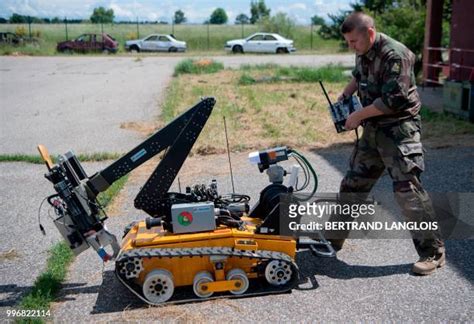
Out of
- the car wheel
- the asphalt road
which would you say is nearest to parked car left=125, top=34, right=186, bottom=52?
the car wheel

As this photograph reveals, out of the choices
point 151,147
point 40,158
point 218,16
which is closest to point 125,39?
point 40,158

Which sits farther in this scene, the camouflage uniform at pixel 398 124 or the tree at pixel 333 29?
the tree at pixel 333 29

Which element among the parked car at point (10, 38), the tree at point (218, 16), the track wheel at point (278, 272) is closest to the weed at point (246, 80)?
the track wheel at point (278, 272)

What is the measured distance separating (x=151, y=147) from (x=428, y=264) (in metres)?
2.50

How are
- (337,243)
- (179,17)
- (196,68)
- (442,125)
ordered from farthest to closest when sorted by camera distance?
(179,17) → (196,68) → (442,125) → (337,243)

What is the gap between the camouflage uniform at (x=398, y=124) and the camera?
4434mm

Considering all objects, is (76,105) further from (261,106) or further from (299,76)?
(299,76)

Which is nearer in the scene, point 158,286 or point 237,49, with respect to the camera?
point 158,286

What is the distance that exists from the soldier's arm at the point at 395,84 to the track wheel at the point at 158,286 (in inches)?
83.9

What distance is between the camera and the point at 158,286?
4270 mm

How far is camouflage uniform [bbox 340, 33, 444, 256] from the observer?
14.5 feet

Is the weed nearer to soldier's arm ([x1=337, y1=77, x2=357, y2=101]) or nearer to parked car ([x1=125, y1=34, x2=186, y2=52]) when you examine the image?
soldier's arm ([x1=337, y1=77, x2=357, y2=101])

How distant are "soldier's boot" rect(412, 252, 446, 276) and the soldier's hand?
127 centimetres

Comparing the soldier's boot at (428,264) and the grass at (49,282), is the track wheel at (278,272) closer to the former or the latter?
the soldier's boot at (428,264)
